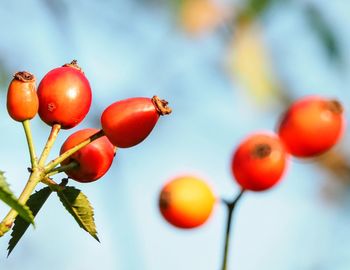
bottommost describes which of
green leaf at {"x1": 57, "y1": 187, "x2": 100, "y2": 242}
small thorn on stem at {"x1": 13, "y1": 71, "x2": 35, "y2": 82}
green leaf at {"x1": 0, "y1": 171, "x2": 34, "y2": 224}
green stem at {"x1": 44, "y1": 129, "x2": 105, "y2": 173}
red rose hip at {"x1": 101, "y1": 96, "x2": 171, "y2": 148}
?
green leaf at {"x1": 0, "y1": 171, "x2": 34, "y2": 224}

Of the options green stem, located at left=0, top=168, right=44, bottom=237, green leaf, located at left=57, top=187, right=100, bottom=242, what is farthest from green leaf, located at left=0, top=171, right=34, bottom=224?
green leaf, located at left=57, top=187, right=100, bottom=242

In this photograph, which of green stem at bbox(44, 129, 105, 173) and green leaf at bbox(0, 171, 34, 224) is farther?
green stem at bbox(44, 129, 105, 173)

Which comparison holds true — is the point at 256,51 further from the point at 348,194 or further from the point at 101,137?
the point at 101,137

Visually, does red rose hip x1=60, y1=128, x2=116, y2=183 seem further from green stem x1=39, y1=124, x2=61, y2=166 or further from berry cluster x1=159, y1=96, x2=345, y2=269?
berry cluster x1=159, y1=96, x2=345, y2=269

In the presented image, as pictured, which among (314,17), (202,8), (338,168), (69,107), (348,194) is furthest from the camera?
(202,8)

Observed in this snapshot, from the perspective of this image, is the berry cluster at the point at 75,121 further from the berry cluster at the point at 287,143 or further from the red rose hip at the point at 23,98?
the berry cluster at the point at 287,143

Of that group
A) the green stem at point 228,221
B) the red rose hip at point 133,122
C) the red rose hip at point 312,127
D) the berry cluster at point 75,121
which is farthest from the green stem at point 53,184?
the red rose hip at point 312,127

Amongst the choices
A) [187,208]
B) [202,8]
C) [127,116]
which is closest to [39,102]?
[127,116]
